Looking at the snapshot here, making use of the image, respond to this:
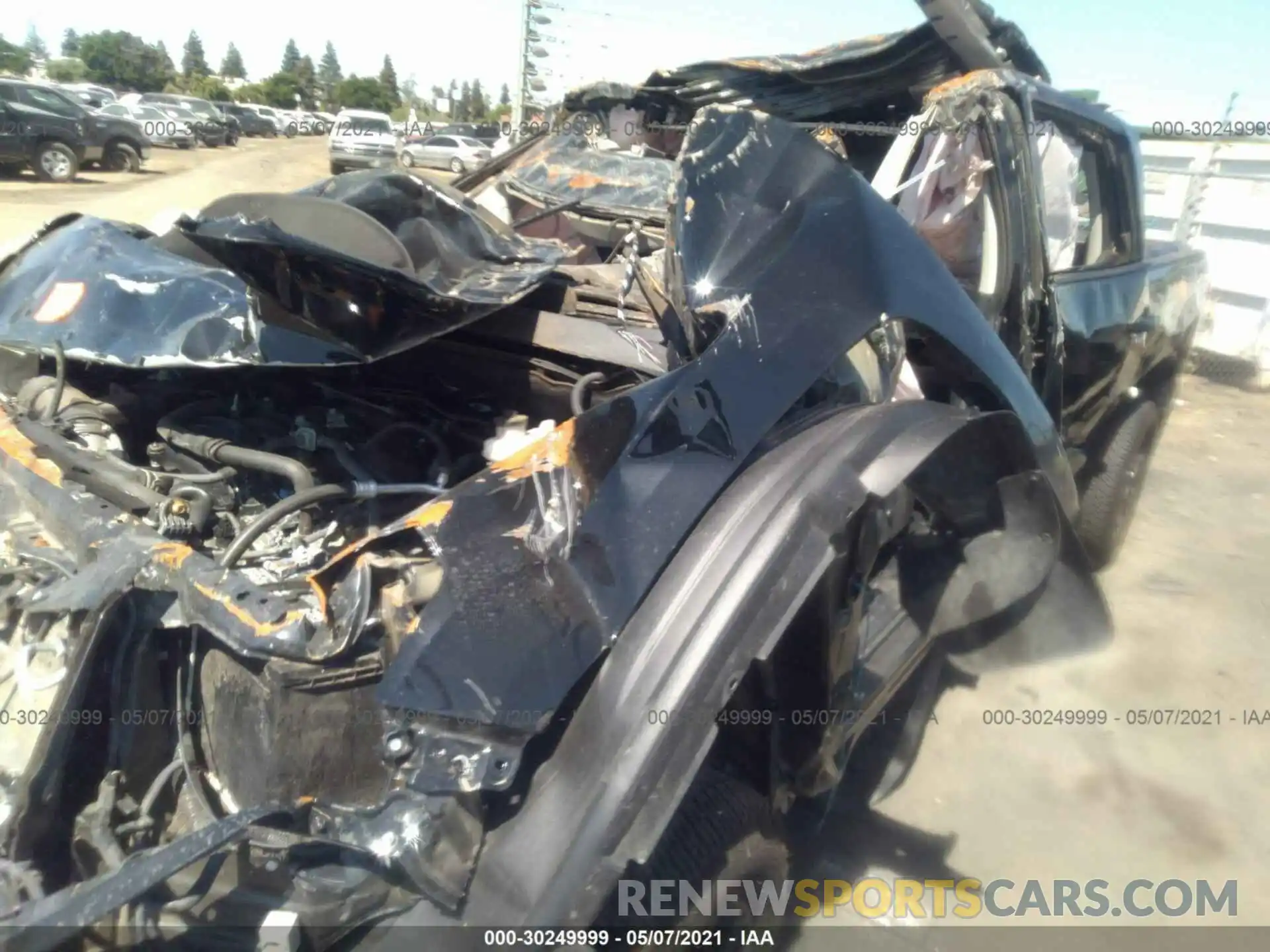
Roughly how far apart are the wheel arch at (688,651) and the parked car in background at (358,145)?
22.1 meters

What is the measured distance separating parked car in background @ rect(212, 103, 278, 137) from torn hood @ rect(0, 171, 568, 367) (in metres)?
36.2

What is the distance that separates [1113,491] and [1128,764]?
1.43 meters

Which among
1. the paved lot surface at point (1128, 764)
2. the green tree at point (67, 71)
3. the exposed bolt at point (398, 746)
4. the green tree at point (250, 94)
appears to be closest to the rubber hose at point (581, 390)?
the exposed bolt at point (398, 746)

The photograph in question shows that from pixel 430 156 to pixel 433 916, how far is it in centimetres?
2684

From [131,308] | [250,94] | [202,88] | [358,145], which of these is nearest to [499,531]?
[131,308]

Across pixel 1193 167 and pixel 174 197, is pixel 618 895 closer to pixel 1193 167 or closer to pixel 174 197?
pixel 1193 167

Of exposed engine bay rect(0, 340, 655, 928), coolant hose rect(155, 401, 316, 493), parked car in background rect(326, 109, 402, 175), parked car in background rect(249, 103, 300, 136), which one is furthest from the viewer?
parked car in background rect(249, 103, 300, 136)

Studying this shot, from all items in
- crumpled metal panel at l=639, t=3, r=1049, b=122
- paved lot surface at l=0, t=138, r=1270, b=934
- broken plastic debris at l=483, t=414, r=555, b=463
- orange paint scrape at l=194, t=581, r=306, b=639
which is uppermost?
crumpled metal panel at l=639, t=3, r=1049, b=122

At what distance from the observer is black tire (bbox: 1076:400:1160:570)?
3904 millimetres

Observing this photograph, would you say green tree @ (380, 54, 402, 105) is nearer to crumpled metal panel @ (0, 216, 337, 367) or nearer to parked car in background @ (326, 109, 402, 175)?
parked car in background @ (326, 109, 402, 175)

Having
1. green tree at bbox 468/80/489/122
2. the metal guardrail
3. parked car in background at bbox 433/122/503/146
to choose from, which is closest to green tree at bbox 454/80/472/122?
green tree at bbox 468/80/489/122

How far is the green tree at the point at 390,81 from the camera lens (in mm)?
55156

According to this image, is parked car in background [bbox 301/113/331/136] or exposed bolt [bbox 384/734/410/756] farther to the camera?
parked car in background [bbox 301/113/331/136]

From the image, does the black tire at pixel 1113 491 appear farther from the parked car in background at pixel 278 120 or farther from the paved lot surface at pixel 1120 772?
the parked car in background at pixel 278 120
